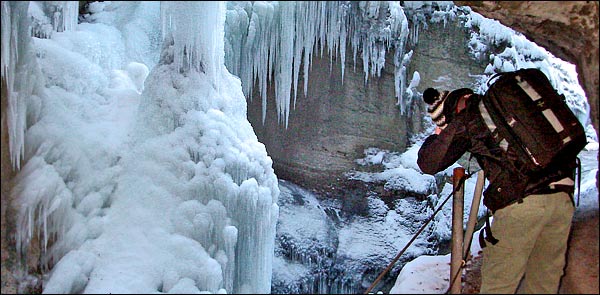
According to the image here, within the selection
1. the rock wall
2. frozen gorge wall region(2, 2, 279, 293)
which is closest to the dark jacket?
frozen gorge wall region(2, 2, 279, 293)

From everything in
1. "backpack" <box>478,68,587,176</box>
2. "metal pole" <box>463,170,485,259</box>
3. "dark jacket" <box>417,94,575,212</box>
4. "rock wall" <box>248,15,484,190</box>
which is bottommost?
"rock wall" <box>248,15,484,190</box>

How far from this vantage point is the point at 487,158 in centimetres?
312

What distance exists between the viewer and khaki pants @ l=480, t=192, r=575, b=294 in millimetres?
3001

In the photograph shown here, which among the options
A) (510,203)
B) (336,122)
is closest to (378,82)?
(336,122)

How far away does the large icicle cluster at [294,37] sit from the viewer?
221 inches

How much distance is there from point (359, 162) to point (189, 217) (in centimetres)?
475

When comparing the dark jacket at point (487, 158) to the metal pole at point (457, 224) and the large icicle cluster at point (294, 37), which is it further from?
the large icicle cluster at point (294, 37)

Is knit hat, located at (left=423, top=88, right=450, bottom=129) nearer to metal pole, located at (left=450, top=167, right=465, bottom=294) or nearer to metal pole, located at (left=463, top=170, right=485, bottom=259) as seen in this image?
metal pole, located at (left=450, top=167, right=465, bottom=294)

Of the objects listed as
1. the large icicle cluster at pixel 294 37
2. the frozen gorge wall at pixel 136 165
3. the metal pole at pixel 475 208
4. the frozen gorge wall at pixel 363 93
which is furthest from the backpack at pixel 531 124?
the frozen gorge wall at pixel 363 93

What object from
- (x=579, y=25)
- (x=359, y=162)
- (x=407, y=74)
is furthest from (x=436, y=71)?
(x=579, y=25)

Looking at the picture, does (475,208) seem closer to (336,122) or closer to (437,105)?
(437,105)

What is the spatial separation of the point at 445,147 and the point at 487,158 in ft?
0.81

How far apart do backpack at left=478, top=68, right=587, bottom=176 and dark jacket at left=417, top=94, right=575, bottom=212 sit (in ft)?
0.14

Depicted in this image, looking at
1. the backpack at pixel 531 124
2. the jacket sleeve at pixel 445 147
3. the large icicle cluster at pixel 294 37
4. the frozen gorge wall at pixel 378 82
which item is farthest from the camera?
the frozen gorge wall at pixel 378 82
